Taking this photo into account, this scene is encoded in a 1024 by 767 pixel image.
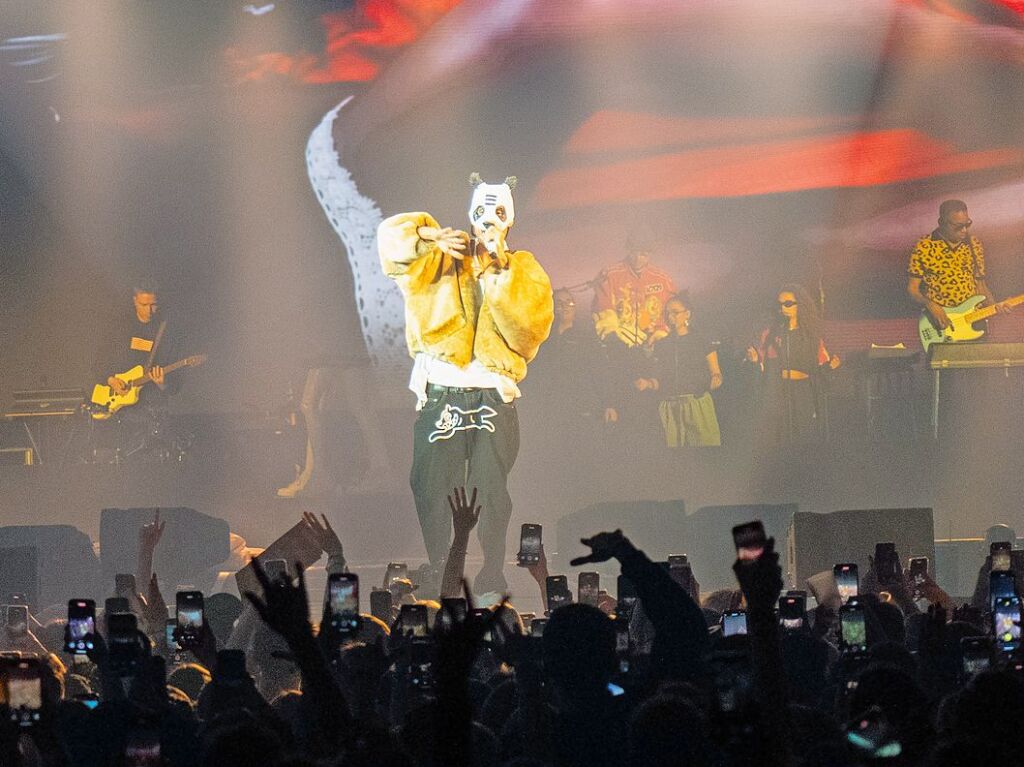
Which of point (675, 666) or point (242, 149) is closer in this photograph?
point (675, 666)

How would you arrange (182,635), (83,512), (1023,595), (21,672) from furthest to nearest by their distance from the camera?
(83,512), (1023,595), (182,635), (21,672)

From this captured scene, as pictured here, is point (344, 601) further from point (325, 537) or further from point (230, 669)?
point (325, 537)

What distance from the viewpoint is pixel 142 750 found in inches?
115

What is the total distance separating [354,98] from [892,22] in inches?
162

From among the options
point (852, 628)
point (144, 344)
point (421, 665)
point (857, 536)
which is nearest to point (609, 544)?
point (421, 665)

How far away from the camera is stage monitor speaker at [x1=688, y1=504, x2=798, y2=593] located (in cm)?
1013

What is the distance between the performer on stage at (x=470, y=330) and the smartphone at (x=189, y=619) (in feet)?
11.7

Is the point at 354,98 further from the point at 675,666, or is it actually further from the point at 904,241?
the point at 675,666

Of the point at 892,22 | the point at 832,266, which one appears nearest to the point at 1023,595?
the point at 832,266

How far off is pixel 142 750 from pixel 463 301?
5.31 m

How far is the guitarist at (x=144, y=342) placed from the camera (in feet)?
40.7

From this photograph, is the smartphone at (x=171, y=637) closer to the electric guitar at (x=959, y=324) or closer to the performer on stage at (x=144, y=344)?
the performer on stage at (x=144, y=344)

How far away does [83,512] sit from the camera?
12000 mm

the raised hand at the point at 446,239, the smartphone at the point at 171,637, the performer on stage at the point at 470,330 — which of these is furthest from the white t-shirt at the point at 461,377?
the smartphone at the point at 171,637
